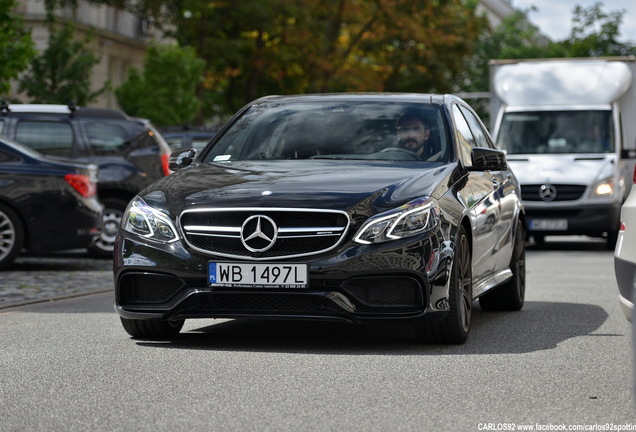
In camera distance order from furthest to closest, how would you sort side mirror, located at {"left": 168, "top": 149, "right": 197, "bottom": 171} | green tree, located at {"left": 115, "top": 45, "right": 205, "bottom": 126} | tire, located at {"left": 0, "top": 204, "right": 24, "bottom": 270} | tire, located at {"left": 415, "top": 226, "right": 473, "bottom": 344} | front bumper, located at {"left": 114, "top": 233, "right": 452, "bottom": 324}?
green tree, located at {"left": 115, "top": 45, "right": 205, "bottom": 126} → tire, located at {"left": 0, "top": 204, "right": 24, "bottom": 270} → side mirror, located at {"left": 168, "top": 149, "right": 197, "bottom": 171} → tire, located at {"left": 415, "top": 226, "right": 473, "bottom": 344} → front bumper, located at {"left": 114, "top": 233, "right": 452, "bottom": 324}

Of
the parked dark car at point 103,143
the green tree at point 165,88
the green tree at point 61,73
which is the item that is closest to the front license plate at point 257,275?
the parked dark car at point 103,143

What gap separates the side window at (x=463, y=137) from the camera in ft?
30.4

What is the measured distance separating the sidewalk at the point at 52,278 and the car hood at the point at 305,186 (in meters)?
3.38

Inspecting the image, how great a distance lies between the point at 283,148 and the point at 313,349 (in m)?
1.61

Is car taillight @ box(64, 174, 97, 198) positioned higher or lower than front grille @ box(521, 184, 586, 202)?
higher

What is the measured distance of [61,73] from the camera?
3077 cm

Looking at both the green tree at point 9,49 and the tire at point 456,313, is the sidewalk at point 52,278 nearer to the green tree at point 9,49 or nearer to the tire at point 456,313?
the green tree at point 9,49

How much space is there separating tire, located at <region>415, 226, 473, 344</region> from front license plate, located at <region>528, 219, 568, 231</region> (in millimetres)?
12406

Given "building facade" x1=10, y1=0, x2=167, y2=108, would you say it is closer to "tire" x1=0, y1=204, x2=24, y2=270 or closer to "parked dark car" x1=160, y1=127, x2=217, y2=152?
"parked dark car" x1=160, y1=127, x2=217, y2=152

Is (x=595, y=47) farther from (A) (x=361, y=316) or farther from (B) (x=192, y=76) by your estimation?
(A) (x=361, y=316)

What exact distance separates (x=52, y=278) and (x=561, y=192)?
9065 mm

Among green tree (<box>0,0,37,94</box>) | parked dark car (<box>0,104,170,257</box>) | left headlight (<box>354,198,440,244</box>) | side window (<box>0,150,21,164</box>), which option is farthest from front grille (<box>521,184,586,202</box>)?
left headlight (<box>354,198,440,244</box>)

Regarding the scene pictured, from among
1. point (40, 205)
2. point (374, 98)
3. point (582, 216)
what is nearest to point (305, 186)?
point (374, 98)

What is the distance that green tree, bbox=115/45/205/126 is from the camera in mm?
35594
